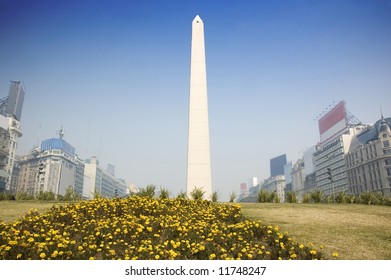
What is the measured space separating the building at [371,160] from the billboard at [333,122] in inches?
360

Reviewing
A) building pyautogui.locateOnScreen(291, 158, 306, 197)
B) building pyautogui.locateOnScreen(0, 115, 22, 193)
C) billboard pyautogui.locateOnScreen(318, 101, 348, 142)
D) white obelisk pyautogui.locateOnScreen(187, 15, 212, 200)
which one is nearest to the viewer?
white obelisk pyautogui.locateOnScreen(187, 15, 212, 200)

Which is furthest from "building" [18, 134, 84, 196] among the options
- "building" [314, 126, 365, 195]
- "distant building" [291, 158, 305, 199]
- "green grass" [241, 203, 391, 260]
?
"green grass" [241, 203, 391, 260]

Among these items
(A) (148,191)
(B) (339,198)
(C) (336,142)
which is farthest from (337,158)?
(A) (148,191)

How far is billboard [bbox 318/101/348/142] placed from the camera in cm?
10685

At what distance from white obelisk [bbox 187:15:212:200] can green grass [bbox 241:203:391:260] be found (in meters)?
6.25

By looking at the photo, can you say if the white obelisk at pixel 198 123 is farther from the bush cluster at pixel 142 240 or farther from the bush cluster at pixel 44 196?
the bush cluster at pixel 142 240

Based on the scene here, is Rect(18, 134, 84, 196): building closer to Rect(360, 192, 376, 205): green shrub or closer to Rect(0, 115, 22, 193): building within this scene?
Rect(0, 115, 22, 193): building

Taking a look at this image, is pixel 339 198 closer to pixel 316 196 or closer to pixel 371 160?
pixel 316 196

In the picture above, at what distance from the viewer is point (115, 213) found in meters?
7.99

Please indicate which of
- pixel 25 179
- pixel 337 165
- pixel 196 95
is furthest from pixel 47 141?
pixel 196 95

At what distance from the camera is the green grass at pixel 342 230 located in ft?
18.0

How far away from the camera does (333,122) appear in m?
114

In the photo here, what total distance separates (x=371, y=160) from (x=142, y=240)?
310ft
